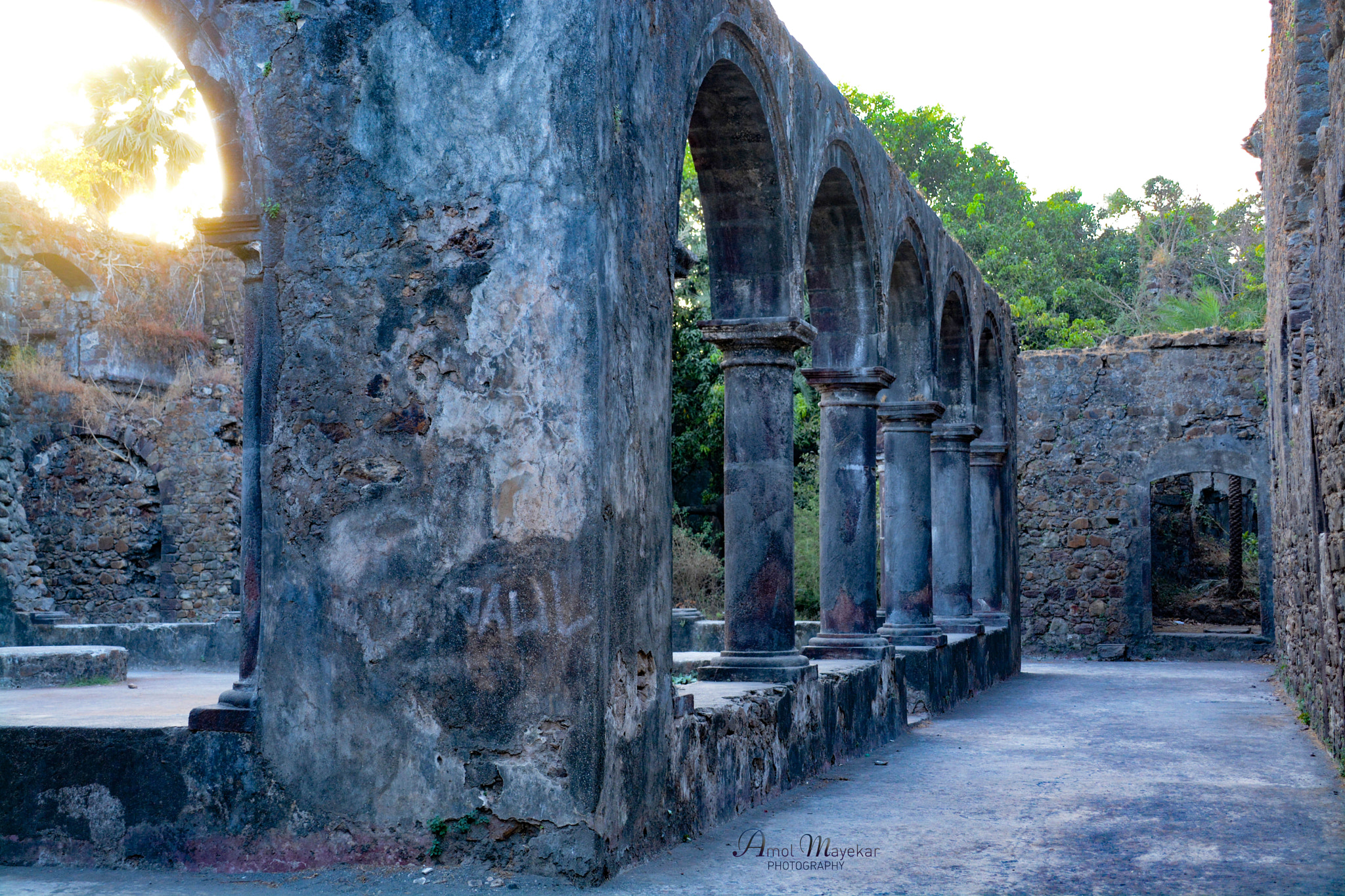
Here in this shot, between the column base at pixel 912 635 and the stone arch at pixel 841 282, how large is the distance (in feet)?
7.72

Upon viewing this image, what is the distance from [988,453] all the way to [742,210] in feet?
23.2

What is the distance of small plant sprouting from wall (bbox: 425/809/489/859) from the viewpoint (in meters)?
3.96

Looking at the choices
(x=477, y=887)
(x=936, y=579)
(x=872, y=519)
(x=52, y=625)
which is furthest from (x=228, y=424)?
(x=477, y=887)

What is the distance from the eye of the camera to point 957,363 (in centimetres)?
1149

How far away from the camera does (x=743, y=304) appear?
650 centimetres

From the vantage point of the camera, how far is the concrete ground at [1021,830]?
3928mm

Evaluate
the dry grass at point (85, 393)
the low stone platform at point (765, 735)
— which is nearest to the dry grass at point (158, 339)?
the dry grass at point (85, 393)

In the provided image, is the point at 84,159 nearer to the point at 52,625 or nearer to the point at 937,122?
the point at 52,625

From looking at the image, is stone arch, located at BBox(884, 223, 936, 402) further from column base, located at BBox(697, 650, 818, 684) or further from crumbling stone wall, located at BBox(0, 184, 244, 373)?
crumbling stone wall, located at BBox(0, 184, 244, 373)

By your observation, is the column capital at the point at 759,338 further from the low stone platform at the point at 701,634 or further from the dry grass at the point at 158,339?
the dry grass at the point at 158,339

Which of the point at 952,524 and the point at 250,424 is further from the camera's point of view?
the point at 952,524

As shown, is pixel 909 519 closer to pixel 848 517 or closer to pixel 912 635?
pixel 912 635

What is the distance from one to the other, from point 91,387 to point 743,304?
11761mm

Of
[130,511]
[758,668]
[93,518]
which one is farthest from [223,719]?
[93,518]
